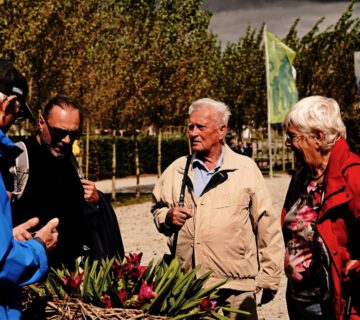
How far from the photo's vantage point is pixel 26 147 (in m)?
3.67

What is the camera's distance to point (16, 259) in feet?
7.77

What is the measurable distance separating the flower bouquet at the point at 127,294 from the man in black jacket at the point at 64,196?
53 centimetres

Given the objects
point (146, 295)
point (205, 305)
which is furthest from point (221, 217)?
point (146, 295)

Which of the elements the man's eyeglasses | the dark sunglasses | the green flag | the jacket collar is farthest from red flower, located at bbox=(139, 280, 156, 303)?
the green flag

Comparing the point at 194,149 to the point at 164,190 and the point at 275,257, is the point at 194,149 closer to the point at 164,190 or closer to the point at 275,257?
the point at 164,190

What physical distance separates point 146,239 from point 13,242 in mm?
10809

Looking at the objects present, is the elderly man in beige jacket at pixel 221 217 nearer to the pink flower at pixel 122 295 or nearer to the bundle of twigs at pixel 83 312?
the pink flower at pixel 122 295

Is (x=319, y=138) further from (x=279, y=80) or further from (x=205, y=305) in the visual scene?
(x=279, y=80)

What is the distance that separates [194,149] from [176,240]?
0.61m

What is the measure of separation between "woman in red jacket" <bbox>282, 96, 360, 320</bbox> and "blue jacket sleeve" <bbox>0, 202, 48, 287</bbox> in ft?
4.60

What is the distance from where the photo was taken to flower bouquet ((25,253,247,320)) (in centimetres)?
283

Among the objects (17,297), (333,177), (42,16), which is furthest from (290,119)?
(42,16)

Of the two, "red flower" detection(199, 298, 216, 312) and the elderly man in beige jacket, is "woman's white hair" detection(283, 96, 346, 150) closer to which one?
the elderly man in beige jacket

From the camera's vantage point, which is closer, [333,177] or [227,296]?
[333,177]
